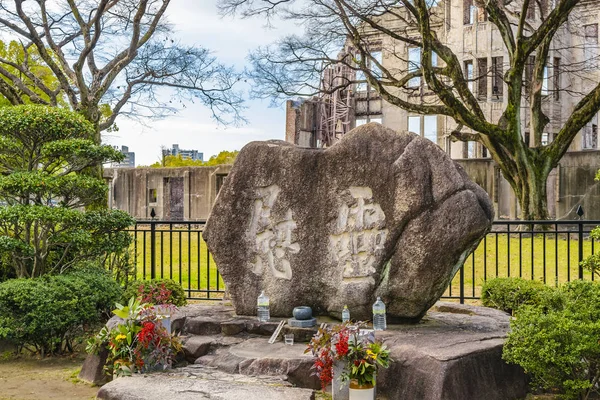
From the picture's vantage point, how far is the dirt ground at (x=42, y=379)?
7375 millimetres

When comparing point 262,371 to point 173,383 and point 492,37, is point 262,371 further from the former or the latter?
point 492,37

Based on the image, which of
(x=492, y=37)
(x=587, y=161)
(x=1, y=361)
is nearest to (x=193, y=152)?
Result: (x=492, y=37)

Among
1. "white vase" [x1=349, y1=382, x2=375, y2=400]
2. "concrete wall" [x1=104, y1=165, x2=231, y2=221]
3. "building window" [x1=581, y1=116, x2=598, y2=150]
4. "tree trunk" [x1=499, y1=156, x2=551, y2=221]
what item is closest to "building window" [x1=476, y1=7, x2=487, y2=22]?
"building window" [x1=581, y1=116, x2=598, y2=150]

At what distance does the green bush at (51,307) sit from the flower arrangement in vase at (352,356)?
3756 millimetres

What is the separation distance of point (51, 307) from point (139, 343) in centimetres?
232

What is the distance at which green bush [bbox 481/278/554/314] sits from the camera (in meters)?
9.59

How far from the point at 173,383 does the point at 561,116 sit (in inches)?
1186

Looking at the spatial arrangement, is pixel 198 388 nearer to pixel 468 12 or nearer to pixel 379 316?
pixel 379 316

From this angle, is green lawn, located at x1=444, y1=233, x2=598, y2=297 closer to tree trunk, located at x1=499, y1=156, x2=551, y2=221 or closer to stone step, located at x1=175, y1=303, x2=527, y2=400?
tree trunk, located at x1=499, y1=156, x2=551, y2=221

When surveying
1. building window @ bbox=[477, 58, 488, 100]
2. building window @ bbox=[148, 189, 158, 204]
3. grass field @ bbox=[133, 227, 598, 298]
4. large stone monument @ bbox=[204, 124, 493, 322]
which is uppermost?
building window @ bbox=[477, 58, 488, 100]

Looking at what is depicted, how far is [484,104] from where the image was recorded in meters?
29.7

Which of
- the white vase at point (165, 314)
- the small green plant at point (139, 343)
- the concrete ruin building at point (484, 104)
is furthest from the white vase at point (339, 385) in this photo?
the concrete ruin building at point (484, 104)

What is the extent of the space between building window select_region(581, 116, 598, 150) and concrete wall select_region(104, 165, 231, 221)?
19.0 m

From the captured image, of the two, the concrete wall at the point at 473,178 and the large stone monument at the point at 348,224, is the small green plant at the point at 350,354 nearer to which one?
the large stone monument at the point at 348,224
